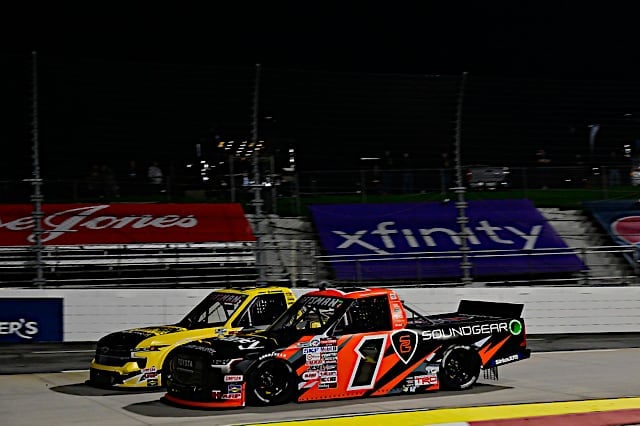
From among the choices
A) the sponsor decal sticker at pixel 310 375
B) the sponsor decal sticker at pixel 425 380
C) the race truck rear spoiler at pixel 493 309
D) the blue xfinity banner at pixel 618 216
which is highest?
the blue xfinity banner at pixel 618 216

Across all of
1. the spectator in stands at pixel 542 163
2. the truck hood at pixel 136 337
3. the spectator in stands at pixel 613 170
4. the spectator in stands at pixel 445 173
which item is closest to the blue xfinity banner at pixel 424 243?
the spectator in stands at pixel 445 173

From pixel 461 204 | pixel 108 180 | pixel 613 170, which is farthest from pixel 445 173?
pixel 108 180

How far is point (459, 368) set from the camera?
11836 millimetres

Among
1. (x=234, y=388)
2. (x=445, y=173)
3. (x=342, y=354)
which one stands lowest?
(x=234, y=388)

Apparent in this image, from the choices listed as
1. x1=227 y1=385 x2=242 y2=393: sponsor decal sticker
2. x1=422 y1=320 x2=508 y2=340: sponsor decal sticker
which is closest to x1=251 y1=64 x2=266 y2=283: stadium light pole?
x1=422 y1=320 x2=508 y2=340: sponsor decal sticker

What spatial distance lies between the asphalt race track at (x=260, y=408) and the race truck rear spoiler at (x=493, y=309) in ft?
2.95

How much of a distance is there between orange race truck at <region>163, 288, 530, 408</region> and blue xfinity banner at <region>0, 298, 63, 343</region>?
4971 millimetres

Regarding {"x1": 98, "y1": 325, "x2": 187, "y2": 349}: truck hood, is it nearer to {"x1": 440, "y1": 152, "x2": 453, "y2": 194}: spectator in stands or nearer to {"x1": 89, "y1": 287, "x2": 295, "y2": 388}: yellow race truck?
{"x1": 89, "y1": 287, "x2": 295, "y2": 388}: yellow race truck

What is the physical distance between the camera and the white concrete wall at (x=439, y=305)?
53.3ft

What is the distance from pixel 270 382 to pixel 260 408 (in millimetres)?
306

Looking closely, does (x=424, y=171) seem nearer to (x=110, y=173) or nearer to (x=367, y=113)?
(x=367, y=113)

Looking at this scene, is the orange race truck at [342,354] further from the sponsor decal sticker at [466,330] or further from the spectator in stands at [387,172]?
the spectator in stands at [387,172]

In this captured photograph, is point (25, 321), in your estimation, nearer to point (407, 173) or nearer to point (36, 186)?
point (36, 186)

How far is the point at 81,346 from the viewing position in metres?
16.5
